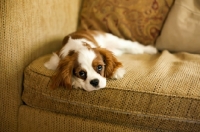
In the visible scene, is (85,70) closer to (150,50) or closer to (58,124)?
(58,124)

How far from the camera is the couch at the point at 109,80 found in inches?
44.4

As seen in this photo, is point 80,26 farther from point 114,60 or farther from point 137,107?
point 137,107

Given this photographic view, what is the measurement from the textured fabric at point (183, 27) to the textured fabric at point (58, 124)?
753 millimetres

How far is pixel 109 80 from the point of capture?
126 cm

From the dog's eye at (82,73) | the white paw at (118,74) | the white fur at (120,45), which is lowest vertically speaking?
the white fur at (120,45)

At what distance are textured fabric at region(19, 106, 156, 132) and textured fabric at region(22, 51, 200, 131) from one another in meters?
0.03

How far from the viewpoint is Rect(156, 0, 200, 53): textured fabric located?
1.63m

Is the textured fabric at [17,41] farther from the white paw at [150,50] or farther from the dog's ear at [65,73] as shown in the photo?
the white paw at [150,50]

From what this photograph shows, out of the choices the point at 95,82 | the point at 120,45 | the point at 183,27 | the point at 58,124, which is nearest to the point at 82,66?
the point at 95,82

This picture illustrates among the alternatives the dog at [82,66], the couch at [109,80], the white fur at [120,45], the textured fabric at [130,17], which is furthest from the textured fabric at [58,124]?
the textured fabric at [130,17]

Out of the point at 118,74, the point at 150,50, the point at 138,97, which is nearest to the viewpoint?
the point at 138,97

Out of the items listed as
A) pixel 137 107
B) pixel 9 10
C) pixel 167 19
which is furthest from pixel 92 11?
pixel 137 107

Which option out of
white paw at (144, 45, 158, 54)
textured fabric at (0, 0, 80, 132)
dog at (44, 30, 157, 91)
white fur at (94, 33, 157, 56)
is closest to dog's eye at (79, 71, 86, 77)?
dog at (44, 30, 157, 91)

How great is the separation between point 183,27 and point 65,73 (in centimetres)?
89
